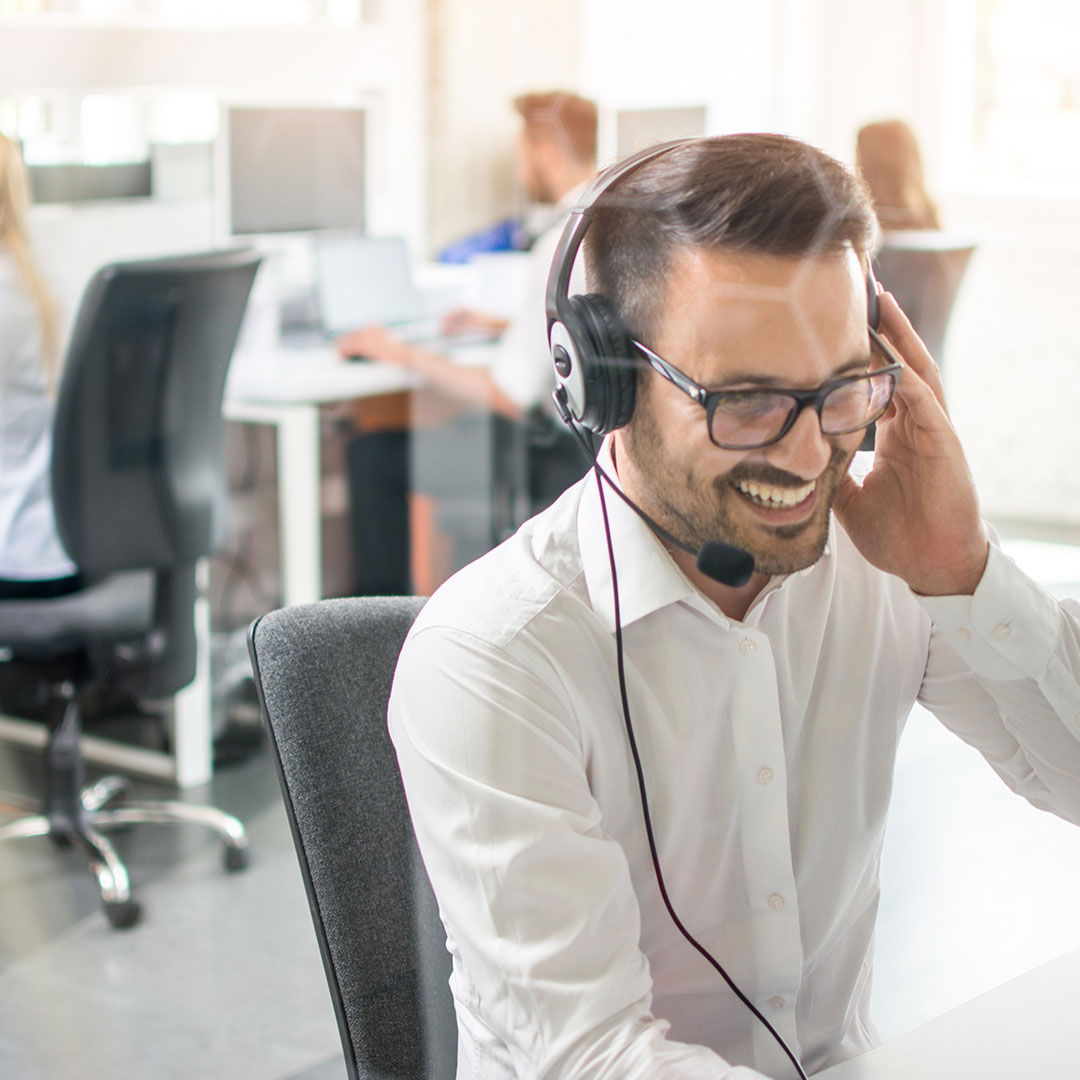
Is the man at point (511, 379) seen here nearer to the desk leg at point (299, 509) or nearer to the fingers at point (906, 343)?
the desk leg at point (299, 509)

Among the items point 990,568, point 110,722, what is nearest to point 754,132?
point 990,568

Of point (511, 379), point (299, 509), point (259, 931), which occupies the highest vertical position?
point (511, 379)

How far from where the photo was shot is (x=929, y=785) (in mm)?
946

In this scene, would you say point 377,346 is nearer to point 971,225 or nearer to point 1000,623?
point 971,225

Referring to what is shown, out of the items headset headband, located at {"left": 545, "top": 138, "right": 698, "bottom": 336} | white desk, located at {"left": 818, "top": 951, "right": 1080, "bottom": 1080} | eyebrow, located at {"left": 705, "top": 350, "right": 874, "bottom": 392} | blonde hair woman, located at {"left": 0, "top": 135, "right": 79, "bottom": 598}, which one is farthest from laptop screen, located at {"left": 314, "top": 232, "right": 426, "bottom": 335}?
white desk, located at {"left": 818, "top": 951, "right": 1080, "bottom": 1080}

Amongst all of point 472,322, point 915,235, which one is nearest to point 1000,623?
point 915,235

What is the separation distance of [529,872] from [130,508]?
125 cm

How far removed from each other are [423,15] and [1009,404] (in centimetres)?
115

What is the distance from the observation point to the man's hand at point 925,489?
2.58ft

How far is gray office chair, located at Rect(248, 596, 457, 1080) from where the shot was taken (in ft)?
2.68

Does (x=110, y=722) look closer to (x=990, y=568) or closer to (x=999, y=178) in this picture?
(x=999, y=178)

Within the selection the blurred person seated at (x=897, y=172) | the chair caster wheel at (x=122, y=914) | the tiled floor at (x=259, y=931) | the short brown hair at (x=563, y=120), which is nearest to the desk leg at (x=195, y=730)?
the tiled floor at (x=259, y=931)

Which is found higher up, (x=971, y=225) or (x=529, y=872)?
(x=971, y=225)

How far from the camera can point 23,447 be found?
5.54 feet
